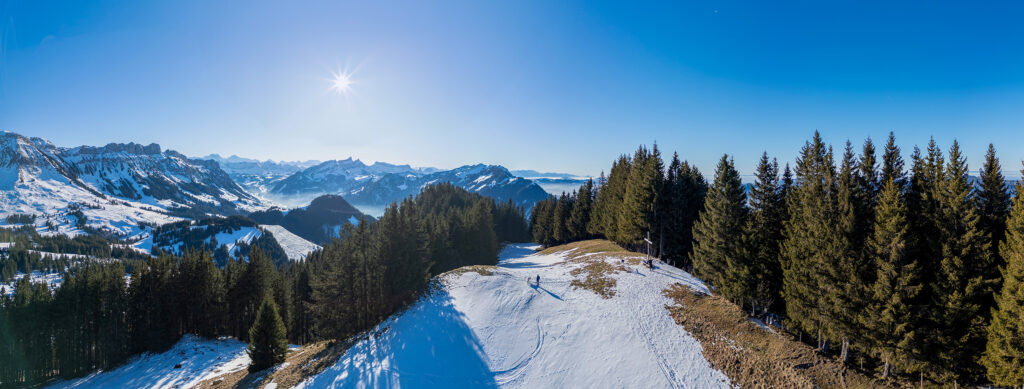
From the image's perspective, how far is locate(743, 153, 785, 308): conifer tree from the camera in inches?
935

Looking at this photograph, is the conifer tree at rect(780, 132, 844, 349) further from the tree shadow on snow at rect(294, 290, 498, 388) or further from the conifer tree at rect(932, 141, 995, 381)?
the tree shadow on snow at rect(294, 290, 498, 388)

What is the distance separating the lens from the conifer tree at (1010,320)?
1369cm

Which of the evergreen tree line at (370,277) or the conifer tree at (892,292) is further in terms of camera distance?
the evergreen tree line at (370,277)

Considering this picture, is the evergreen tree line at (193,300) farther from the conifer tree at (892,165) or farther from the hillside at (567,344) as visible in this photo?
the conifer tree at (892,165)

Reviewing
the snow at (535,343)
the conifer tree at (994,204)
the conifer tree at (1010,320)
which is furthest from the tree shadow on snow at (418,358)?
the conifer tree at (994,204)

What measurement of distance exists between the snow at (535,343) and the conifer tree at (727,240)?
331cm

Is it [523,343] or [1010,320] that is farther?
[523,343]

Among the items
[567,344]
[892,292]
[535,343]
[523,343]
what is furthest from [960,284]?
[523,343]

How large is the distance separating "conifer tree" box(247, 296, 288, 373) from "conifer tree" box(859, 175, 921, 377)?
142ft

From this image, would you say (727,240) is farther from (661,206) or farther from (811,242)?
(661,206)

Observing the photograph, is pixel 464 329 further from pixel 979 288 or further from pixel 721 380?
pixel 979 288

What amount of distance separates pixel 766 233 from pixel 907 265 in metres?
8.64

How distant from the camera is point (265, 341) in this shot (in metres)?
32.7

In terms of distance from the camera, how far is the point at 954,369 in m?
16.2
